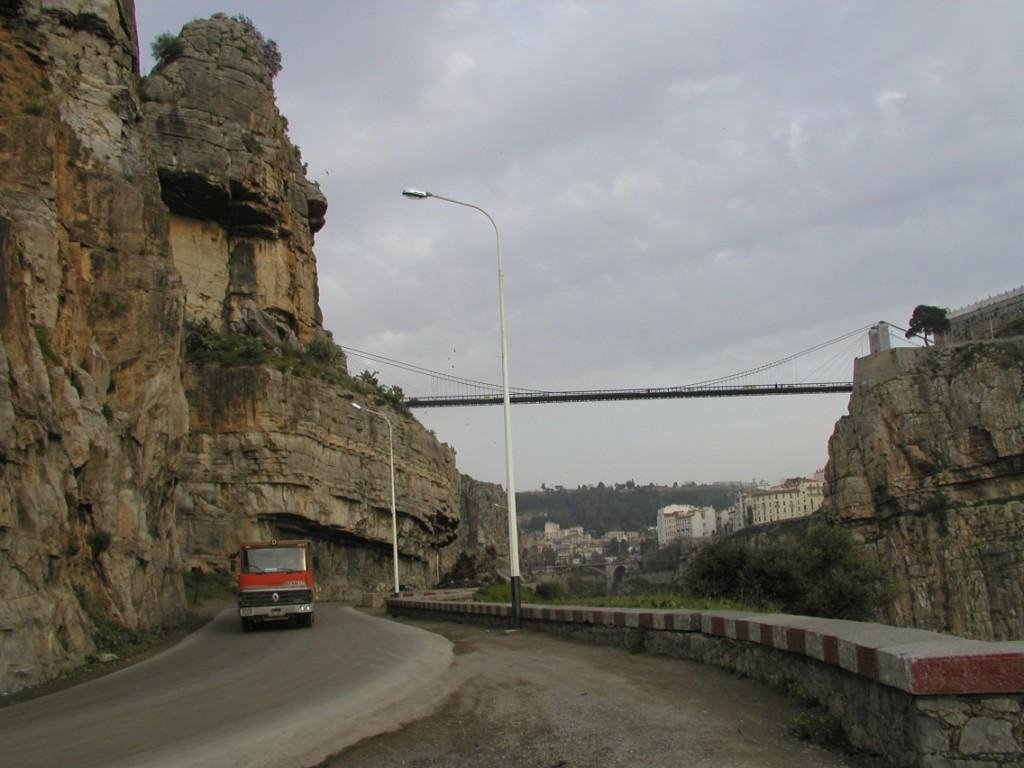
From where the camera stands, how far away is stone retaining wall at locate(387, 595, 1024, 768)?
15.7 feet

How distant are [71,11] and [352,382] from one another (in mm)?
31742

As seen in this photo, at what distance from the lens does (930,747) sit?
4.88 metres

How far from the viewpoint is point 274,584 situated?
909 inches

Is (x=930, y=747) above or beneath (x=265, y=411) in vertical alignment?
beneath

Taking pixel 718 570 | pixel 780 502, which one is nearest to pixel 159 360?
pixel 718 570

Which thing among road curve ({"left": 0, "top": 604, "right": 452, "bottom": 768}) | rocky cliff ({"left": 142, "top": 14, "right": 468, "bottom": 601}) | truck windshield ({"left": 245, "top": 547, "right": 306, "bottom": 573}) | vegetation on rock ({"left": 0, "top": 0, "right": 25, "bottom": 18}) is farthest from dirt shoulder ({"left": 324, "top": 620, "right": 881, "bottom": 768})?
rocky cliff ({"left": 142, "top": 14, "right": 468, "bottom": 601})

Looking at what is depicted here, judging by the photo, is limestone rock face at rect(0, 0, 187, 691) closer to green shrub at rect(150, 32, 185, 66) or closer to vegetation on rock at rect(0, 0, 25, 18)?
vegetation on rock at rect(0, 0, 25, 18)

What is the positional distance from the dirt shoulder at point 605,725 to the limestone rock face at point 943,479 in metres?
64.8

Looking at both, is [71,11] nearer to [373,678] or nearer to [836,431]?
[373,678]

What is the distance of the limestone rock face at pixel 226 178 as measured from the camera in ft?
161

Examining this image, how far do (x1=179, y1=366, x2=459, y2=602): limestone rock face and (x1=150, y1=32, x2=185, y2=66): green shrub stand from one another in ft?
67.4

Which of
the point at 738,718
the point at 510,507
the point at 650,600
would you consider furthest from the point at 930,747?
the point at 510,507

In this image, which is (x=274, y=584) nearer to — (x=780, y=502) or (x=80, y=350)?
(x=80, y=350)

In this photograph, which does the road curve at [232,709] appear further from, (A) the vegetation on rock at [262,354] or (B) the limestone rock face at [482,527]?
(B) the limestone rock face at [482,527]
